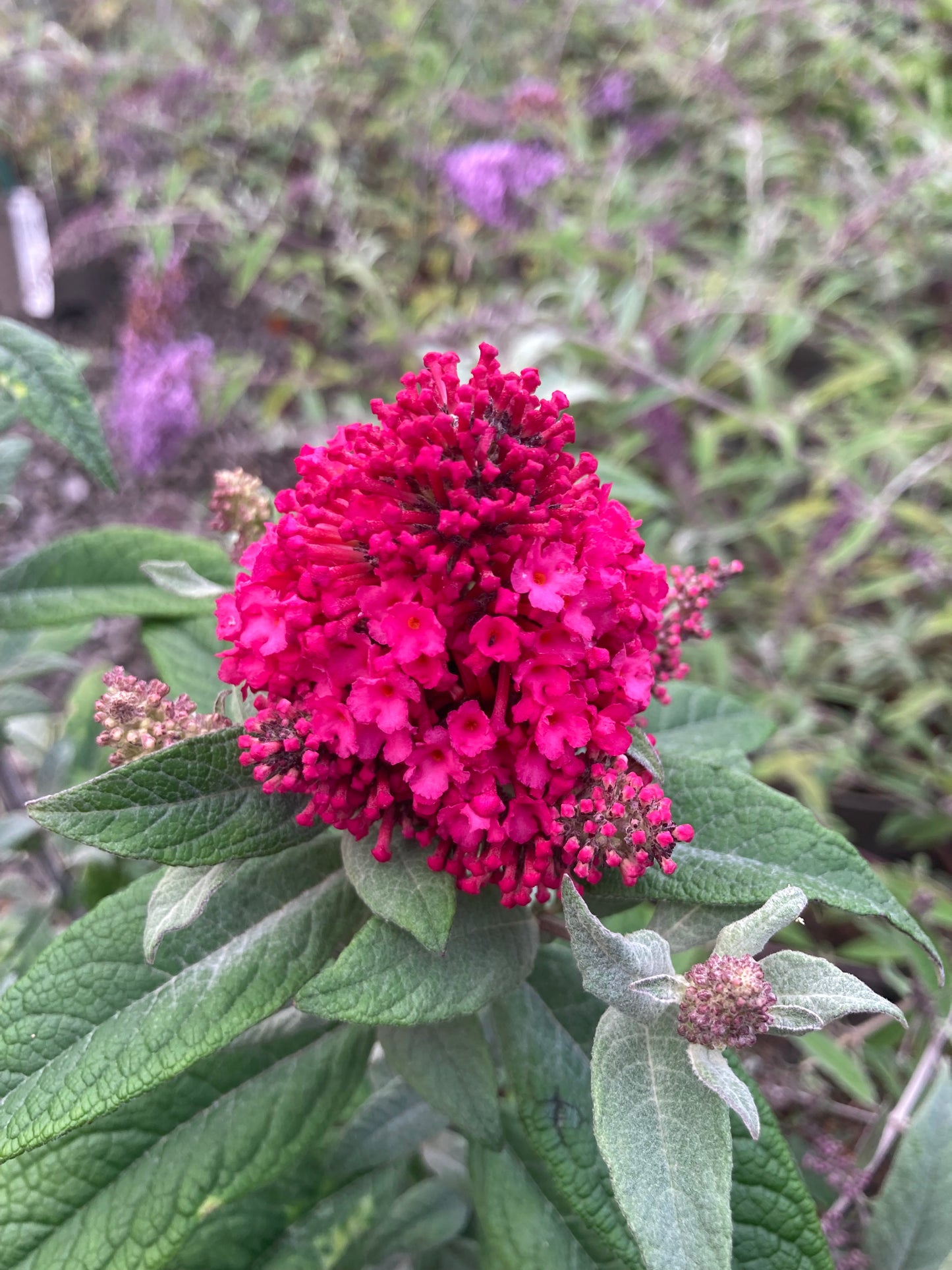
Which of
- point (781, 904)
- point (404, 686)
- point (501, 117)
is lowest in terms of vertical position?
point (781, 904)

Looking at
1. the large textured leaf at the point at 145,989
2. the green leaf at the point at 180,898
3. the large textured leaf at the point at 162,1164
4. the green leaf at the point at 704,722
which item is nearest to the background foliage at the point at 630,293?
the green leaf at the point at 704,722

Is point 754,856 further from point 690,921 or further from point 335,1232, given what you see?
point 335,1232

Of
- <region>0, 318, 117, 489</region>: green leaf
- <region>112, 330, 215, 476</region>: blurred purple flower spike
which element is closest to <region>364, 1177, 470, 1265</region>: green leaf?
<region>0, 318, 117, 489</region>: green leaf

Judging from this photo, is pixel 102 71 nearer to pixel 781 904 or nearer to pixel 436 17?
pixel 436 17

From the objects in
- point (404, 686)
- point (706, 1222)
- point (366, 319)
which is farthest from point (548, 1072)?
point (366, 319)

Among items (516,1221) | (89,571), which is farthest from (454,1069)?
(89,571)

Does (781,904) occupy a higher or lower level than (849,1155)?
higher
